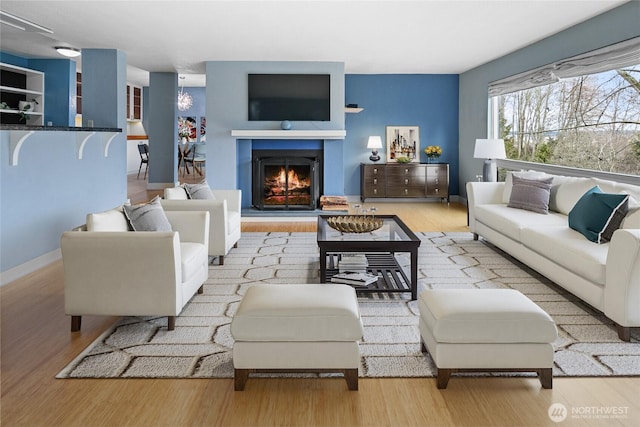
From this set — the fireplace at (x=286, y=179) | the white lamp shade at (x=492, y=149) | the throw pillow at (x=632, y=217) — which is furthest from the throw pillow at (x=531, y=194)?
the fireplace at (x=286, y=179)

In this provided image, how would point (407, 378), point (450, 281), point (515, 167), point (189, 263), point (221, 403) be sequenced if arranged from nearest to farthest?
point (221, 403)
point (407, 378)
point (189, 263)
point (450, 281)
point (515, 167)

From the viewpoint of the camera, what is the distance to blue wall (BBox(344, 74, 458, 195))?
9.95 m

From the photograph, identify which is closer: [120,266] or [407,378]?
[407,378]

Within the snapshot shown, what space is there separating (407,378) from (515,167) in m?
5.85

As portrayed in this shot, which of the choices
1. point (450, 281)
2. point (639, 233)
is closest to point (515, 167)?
point (450, 281)

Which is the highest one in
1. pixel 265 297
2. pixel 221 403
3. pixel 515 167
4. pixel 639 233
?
pixel 515 167

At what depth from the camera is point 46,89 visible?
9539mm

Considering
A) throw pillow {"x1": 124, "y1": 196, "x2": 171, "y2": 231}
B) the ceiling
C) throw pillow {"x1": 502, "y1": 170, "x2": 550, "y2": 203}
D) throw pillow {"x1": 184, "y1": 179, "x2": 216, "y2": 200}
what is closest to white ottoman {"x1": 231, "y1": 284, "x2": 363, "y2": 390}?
throw pillow {"x1": 124, "y1": 196, "x2": 171, "y2": 231}

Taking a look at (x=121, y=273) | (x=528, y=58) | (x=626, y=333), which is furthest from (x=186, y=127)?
(x=626, y=333)

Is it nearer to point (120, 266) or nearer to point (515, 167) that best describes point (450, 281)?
point (120, 266)

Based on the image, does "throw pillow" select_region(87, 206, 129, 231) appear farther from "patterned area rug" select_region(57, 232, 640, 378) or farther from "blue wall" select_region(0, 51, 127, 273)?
"blue wall" select_region(0, 51, 127, 273)

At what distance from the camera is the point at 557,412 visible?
229 centimetres

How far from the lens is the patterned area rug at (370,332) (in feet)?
8.93

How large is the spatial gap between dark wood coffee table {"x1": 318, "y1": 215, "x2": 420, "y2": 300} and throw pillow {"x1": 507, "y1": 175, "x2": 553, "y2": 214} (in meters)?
1.53
